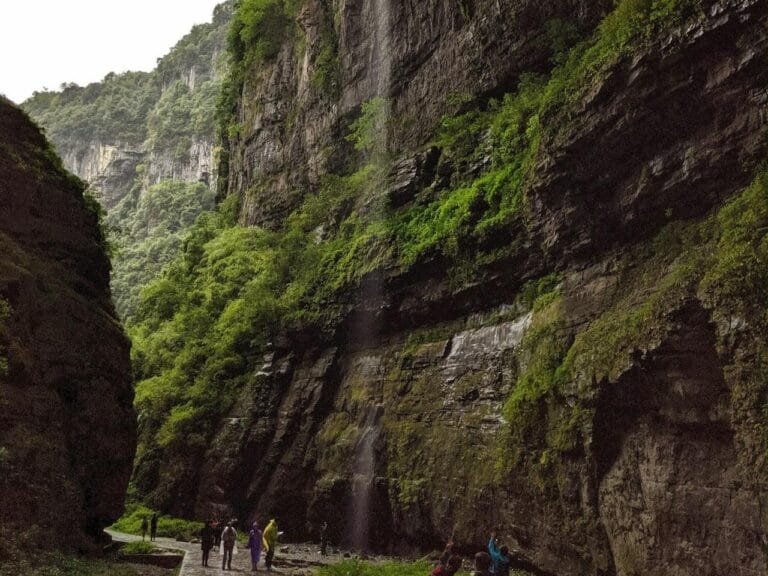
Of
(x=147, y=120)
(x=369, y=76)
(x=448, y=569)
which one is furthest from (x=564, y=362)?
(x=147, y=120)

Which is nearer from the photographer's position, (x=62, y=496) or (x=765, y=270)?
(x=765, y=270)

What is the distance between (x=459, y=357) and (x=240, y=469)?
9828mm

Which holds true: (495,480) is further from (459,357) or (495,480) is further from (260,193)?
(260,193)

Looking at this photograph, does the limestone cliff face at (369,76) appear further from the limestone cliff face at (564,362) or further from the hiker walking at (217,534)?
the hiker walking at (217,534)

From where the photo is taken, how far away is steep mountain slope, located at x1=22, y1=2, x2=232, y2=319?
242ft

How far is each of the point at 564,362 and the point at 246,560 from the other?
986 cm

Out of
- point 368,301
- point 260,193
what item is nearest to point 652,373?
point 368,301

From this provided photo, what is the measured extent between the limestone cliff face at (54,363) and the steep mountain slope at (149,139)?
159 feet

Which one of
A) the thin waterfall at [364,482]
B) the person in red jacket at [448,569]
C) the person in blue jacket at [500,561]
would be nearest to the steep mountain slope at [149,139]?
the thin waterfall at [364,482]

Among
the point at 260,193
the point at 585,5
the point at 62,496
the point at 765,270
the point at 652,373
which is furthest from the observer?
the point at 260,193

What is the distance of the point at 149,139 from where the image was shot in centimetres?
9456

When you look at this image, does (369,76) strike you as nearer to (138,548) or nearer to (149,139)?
(138,548)

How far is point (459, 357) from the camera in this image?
1667 centimetres

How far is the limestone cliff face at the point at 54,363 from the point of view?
39.7 feet
